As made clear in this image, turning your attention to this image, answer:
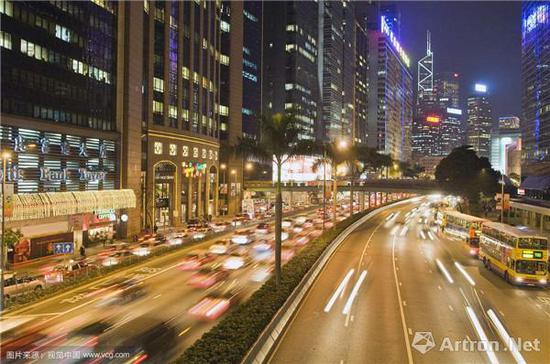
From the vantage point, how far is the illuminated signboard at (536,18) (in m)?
109

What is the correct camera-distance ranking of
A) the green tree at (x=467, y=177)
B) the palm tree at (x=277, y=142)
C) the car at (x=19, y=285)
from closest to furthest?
A: the car at (x=19, y=285) → the palm tree at (x=277, y=142) → the green tree at (x=467, y=177)

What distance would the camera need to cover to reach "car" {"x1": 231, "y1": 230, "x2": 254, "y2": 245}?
5288 cm

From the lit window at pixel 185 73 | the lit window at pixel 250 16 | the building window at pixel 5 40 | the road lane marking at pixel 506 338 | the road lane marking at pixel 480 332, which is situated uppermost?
the lit window at pixel 250 16

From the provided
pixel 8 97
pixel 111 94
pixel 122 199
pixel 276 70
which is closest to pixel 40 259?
pixel 122 199

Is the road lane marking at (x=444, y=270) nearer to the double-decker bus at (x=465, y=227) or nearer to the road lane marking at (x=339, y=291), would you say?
the double-decker bus at (x=465, y=227)

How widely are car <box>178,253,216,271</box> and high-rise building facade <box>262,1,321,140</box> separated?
118 metres

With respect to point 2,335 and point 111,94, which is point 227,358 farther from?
point 111,94

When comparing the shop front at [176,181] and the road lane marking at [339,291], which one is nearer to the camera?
the road lane marking at [339,291]

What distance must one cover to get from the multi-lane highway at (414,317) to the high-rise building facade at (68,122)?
22.1 m

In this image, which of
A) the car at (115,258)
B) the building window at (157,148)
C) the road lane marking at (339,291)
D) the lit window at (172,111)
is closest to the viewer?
the road lane marking at (339,291)

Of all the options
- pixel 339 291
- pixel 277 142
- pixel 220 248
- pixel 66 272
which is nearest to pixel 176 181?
pixel 220 248

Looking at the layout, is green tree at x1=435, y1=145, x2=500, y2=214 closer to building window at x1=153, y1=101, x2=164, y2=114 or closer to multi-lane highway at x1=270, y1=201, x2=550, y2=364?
multi-lane highway at x1=270, y1=201, x2=550, y2=364

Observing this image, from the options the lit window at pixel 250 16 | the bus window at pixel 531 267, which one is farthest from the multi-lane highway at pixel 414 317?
the lit window at pixel 250 16

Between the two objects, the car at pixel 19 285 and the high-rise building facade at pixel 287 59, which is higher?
the high-rise building facade at pixel 287 59
